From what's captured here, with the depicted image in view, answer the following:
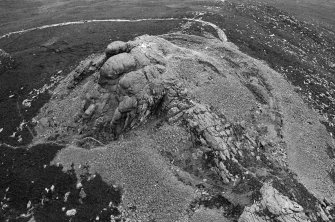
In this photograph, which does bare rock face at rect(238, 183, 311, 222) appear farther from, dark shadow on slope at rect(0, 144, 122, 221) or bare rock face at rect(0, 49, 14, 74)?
bare rock face at rect(0, 49, 14, 74)

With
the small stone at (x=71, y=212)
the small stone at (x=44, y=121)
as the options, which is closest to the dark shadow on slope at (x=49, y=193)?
the small stone at (x=71, y=212)

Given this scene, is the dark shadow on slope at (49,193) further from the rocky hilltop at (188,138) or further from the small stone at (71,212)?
the rocky hilltop at (188,138)

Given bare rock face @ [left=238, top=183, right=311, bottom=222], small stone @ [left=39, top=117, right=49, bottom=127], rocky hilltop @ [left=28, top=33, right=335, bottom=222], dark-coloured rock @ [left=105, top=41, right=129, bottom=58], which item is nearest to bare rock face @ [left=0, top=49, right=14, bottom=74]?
rocky hilltop @ [left=28, top=33, right=335, bottom=222]

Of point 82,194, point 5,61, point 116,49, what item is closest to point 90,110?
point 116,49

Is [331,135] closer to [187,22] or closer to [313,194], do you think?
[313,194]

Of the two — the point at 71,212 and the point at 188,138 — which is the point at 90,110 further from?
the point at 71,212

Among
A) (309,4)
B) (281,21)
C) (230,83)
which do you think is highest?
(230,83)

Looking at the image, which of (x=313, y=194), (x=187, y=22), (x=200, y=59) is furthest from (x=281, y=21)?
(x=313, y=194)
